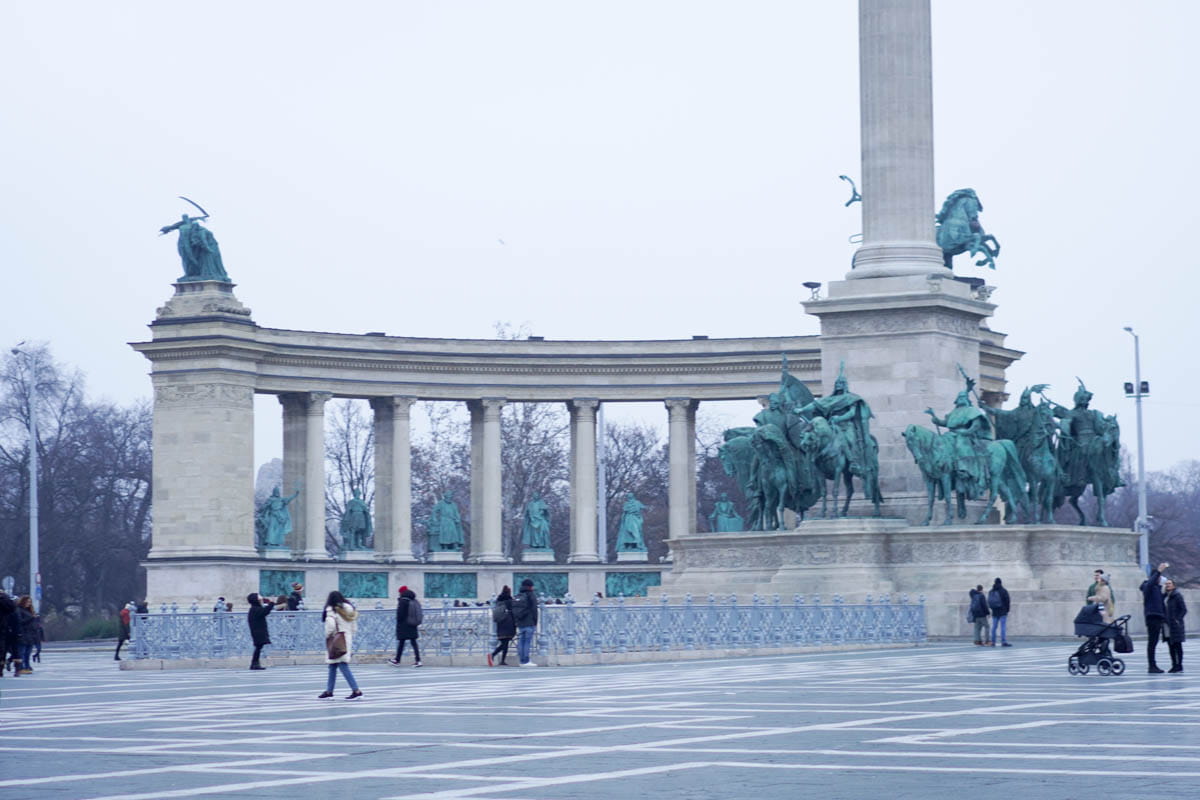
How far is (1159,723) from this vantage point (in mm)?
22297

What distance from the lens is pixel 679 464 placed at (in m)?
84.8

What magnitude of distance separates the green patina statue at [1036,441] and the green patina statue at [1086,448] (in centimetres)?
68

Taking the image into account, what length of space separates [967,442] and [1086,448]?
18.0 feet

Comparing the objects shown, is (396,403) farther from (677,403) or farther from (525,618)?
(525,618)

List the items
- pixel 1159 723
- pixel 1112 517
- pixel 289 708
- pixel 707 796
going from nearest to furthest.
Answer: pixel 707 796, pixel 1159 723, pixel 289 708, pixel 1112 517

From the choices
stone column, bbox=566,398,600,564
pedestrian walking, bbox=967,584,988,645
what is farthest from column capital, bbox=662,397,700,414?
pedestrian walking, bbox=967,584,988,645

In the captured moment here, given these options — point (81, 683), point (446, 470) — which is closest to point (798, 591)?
point (81, 683)

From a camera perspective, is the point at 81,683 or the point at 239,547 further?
the point at 239,547

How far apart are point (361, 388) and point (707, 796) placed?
219 ft

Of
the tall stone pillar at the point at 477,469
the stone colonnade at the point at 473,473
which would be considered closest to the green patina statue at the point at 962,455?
the stone colonnade at the point at 473,473

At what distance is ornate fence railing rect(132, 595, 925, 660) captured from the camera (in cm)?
4100

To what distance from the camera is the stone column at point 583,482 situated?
84.3m

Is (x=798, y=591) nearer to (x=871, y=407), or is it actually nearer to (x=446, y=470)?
(x=871, y=407)

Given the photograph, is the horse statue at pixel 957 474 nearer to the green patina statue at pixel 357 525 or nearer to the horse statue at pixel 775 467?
the horse statue at pixel 775 467
